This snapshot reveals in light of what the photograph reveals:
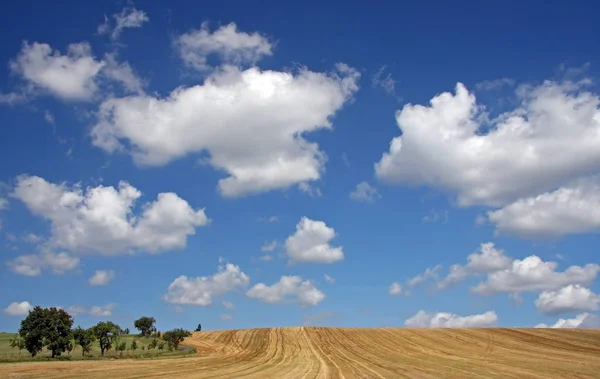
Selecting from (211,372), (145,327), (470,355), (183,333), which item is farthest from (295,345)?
(145,327)

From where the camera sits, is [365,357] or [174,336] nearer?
[365,357]

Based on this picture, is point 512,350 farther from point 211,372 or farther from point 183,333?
point 183,333

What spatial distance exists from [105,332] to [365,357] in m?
44.4

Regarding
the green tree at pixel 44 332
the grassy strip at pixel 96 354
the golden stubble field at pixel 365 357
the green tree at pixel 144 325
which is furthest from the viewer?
the green tree at pixel 144 325

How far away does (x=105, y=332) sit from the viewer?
7931cm

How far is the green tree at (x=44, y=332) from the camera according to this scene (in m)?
72.2

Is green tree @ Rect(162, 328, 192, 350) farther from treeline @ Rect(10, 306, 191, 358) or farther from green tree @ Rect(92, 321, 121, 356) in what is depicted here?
green tree @ Rect(92, 321, 121, 356)

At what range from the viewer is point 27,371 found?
43.6 m

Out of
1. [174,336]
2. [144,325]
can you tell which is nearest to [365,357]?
[174,336]

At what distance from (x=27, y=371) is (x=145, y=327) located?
79130 mm

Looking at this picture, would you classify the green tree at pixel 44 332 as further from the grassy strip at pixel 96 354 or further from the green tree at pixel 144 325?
the green tree at pixel 144 325

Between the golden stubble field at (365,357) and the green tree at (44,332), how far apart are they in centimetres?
1660

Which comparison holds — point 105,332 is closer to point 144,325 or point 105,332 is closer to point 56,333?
point 56,333

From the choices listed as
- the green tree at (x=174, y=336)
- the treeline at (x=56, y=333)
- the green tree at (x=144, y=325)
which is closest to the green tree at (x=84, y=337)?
the treeline at (x=56, y=333)
